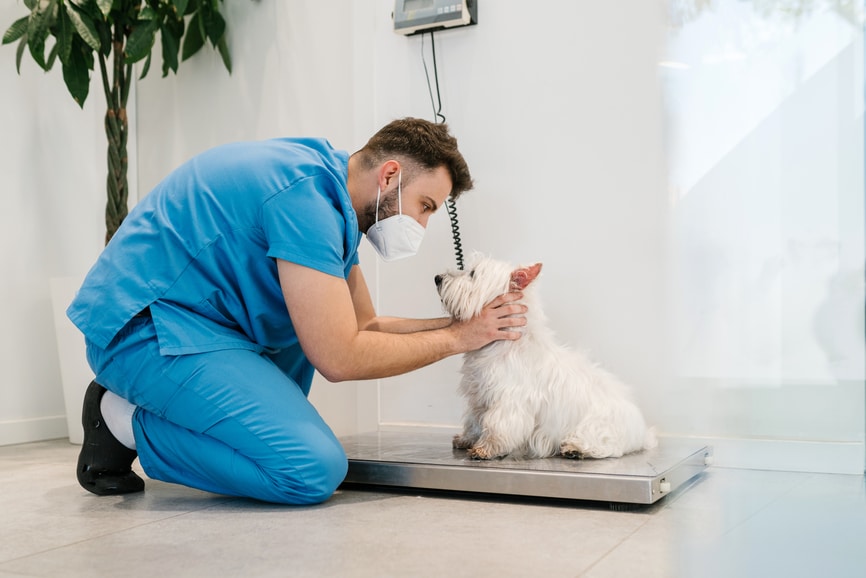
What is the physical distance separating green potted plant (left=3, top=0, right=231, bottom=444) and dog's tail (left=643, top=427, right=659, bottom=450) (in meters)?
2.04

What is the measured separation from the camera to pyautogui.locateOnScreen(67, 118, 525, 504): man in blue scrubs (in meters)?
1.88

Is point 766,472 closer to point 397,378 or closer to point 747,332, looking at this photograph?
point 747,332

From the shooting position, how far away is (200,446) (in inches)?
76.9

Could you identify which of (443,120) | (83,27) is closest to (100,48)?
(83,27)

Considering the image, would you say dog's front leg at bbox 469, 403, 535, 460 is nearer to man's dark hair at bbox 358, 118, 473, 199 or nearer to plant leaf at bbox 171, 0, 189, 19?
man's dark hair at bbox 358, 118, 473, 199

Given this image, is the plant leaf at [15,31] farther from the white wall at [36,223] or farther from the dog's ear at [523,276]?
the dog's ear at [523,276]

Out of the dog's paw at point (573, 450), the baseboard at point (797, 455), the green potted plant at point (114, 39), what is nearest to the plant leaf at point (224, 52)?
the green potted plant at point (114, 39)

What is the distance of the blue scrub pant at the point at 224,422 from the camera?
1917 mm

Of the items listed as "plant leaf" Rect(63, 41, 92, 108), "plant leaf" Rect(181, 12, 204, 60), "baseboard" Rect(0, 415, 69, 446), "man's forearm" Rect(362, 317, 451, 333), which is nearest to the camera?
"man's forearm" Rect(362, 317, 451, 333)

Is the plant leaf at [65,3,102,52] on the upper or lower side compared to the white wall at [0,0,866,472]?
upper

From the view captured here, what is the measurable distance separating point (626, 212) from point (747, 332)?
908 mm

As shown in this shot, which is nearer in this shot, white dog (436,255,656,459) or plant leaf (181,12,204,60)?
white dog (436,255,656,459)

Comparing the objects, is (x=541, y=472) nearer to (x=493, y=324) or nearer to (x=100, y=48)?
(x=493, y=324)

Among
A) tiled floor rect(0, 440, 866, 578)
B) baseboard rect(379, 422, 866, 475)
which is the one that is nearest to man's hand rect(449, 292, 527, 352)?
tiled floor rect(0, 440, 866, 578)
